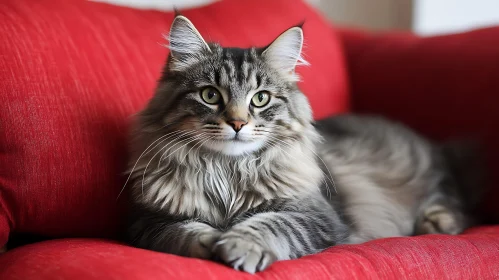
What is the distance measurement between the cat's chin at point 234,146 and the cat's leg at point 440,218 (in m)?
0.73

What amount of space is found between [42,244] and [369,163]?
118cm

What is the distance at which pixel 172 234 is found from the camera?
54.7 inches

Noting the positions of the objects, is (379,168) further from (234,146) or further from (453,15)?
(453,15)

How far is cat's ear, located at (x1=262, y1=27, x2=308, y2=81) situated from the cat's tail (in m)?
0.80

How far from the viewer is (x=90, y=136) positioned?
5.16ft

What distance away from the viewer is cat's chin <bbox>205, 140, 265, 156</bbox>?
145 centimetres

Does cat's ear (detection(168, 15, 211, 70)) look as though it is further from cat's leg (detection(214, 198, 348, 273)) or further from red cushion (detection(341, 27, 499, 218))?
red cushion (detection(341, 27, 499, 218))

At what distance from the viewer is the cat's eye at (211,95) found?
1486mm

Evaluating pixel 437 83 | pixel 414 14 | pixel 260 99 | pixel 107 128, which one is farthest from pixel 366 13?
pixel 107 128

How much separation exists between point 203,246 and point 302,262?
0.23 m

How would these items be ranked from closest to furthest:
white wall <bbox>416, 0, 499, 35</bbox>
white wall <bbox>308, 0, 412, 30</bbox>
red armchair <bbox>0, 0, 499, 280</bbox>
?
red armchair <bbox>0, 0, 499, 280</bbox>, white wall <bbox>416, 0, 499, 35</bbox>, white wall <bbox>308, 0, 412, 30</bbox>

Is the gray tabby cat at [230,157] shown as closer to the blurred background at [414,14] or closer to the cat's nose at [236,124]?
the cat's nose at [236,124]

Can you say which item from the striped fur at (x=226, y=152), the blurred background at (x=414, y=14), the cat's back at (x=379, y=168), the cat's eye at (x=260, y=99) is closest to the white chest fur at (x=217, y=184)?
the striped fur at (x=226, y=152)

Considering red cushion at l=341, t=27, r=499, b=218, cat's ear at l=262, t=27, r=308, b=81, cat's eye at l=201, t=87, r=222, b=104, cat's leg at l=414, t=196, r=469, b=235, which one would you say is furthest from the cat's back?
cat's eye at l=201, t=87, r=222, b=104
